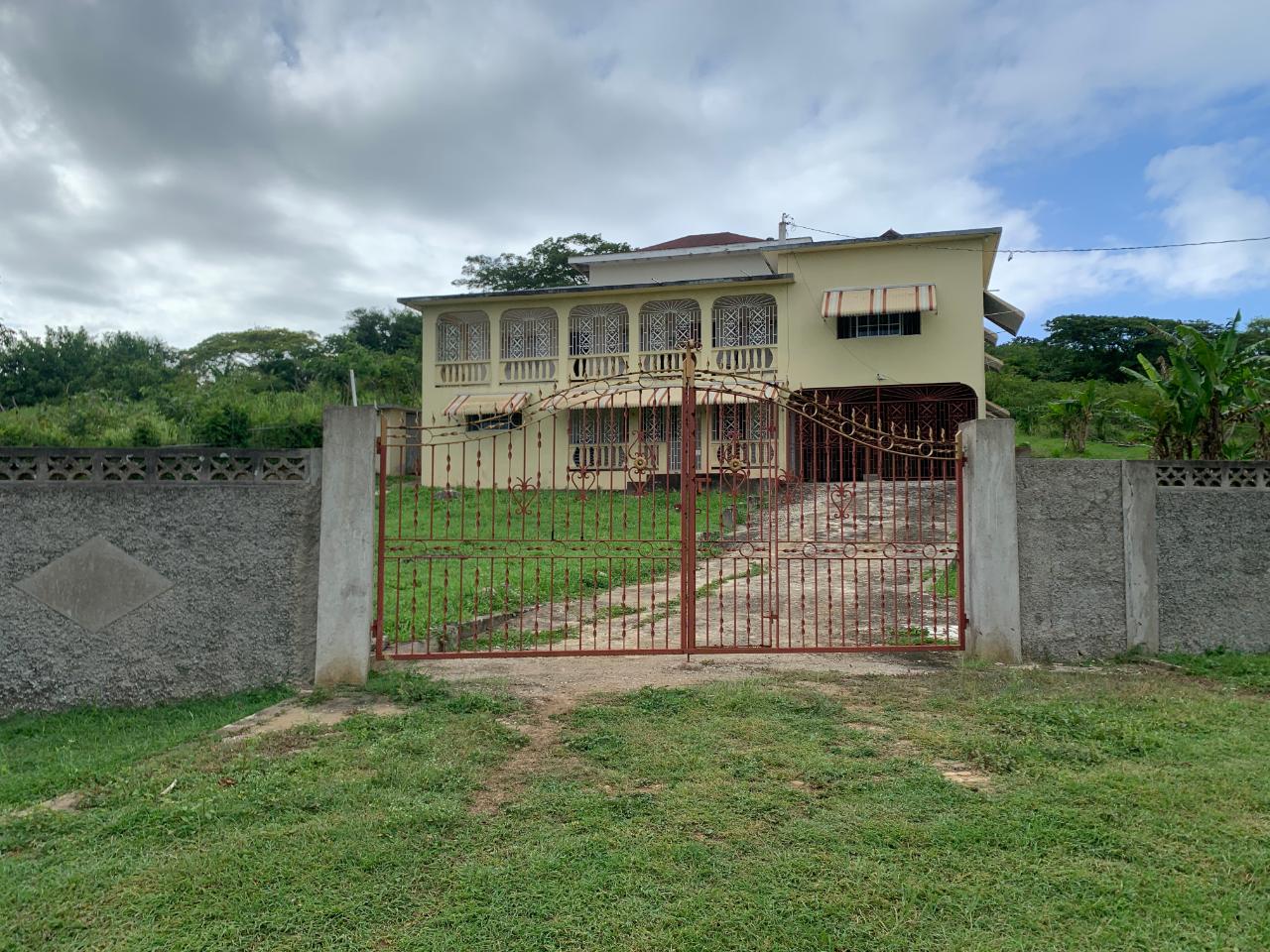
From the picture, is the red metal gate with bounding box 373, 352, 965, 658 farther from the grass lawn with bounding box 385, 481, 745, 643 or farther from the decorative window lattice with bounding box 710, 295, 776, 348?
the decorative window lattice with bounding box 710, 295, 776, 348

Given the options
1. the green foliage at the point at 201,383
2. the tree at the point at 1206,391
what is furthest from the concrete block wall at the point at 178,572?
the green foliage at the point at 201,383

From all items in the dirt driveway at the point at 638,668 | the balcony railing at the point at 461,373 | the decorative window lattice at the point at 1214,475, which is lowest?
the dirt driveway at the point at 638,668

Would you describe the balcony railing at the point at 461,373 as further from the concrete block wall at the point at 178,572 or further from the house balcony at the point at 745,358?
the concrete block wall at the point at 178,572

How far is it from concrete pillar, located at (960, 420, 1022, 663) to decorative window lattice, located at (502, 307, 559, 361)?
52.5ft

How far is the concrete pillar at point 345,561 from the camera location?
535 centimetres

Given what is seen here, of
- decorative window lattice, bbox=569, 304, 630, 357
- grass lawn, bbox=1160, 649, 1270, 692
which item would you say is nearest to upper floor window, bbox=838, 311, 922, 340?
decorative window lattice, bbox=569, 304, 630, 357

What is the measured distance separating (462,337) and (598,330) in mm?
3613

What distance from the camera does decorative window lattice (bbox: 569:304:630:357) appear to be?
20.8m

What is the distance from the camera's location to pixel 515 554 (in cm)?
639

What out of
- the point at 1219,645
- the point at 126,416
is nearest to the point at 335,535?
the point at 1219,645

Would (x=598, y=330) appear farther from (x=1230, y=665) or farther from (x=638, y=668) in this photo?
(x=1230, y=665)

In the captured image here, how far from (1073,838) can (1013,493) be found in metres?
3.26

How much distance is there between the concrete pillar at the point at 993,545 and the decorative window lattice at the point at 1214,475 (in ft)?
3.76

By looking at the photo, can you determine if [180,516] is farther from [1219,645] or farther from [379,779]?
[1219,645]
